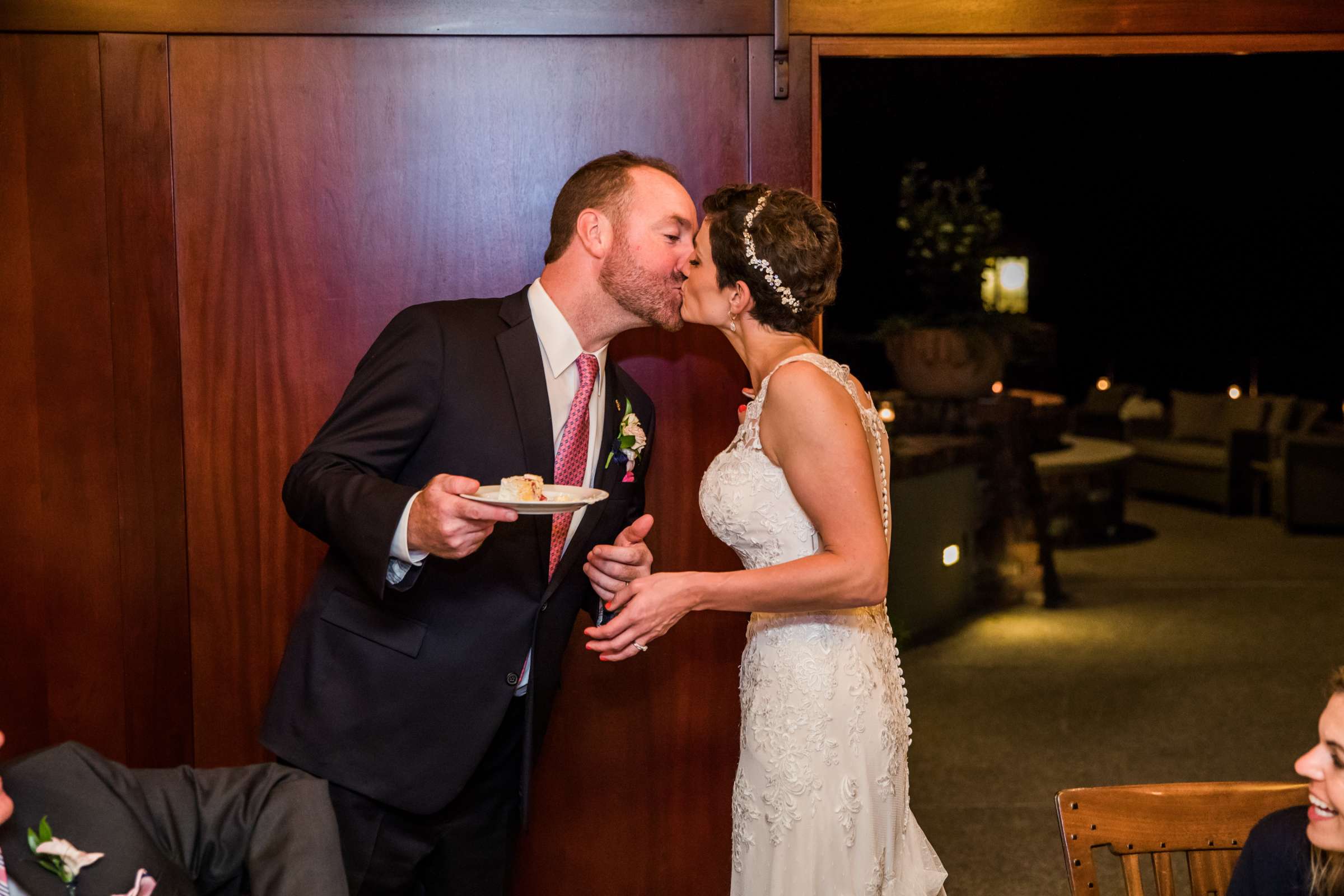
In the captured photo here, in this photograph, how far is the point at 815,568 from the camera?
6.40ft

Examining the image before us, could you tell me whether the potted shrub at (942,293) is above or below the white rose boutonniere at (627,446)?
above

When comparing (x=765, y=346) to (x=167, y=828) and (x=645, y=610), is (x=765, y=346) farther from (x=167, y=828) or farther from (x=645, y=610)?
(x=167, y=828)

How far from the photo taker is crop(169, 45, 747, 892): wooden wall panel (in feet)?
9.00

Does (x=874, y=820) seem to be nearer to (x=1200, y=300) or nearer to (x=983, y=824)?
(x=983, y=824)

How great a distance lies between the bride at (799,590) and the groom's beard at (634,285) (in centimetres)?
9

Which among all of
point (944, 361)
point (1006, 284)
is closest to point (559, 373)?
point (944, 361)

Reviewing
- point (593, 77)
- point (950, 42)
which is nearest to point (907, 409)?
point (950, 42)

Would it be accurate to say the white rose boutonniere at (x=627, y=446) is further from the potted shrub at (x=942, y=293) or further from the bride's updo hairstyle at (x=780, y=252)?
the potted shrub at (x=942, y=293)

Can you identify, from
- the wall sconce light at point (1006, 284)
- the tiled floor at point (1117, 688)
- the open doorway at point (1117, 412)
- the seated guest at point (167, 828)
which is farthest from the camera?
the wall sconce light at point (1006, 284)

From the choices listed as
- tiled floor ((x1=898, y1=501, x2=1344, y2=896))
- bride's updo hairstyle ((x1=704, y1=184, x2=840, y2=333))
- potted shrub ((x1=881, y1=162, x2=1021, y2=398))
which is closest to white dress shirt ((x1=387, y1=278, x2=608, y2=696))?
bride's updo hairstyle ((x1=704, y1=184, x2=840, y2=333))

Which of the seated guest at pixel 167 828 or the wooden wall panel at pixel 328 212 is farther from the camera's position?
the wooden wall panel at pixel 328 212

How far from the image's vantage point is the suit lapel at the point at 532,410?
2236 mm

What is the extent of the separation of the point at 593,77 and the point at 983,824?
2.83 meters

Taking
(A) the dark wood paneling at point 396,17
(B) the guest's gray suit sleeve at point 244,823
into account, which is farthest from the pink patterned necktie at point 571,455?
(A) the dark wood paneling at point 396,17
